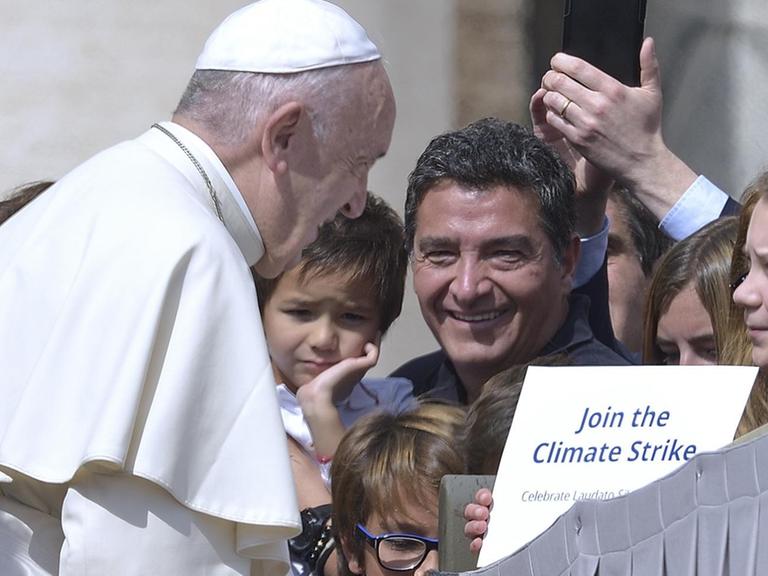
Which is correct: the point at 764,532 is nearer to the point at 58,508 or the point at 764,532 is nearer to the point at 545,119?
the point at 58,508

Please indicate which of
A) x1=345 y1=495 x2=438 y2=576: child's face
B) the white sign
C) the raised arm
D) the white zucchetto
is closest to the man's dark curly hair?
the raised arm

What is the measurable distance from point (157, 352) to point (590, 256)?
5.27 feet

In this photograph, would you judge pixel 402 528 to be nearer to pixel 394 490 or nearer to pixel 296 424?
pixel 394 490

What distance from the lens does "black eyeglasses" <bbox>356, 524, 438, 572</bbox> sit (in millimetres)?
3373

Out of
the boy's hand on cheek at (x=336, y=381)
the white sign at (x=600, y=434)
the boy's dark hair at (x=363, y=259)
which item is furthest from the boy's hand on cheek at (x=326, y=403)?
the white sign at (x=600, y=434)

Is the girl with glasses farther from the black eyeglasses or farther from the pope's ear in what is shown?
the pope's ear

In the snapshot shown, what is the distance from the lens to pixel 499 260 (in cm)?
405

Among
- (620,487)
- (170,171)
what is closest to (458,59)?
(170,171)

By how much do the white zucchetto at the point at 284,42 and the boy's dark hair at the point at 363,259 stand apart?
0.84 metres

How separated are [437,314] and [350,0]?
9.97 ft

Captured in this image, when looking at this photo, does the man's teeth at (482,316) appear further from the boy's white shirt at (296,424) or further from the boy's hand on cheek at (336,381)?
the boy's white shirt at (296,424)

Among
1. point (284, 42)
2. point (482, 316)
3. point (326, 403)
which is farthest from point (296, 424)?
point (284, 42)

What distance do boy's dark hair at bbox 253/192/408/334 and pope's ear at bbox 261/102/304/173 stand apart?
991 mm

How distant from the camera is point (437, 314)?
Answer: 13.5 feet
